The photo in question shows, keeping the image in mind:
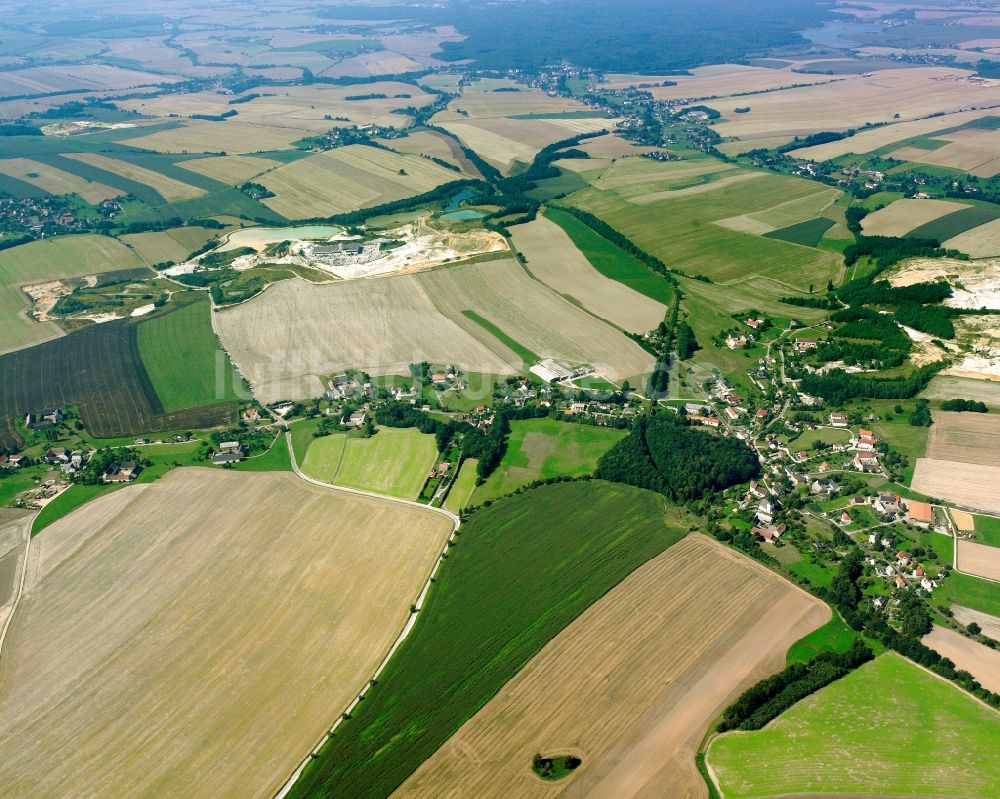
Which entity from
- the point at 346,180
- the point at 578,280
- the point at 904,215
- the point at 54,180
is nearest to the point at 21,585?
the point at 578,280

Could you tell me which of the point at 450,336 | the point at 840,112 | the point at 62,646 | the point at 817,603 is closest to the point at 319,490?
the point at 62,646

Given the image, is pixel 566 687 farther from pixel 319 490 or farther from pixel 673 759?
pixel 319 490

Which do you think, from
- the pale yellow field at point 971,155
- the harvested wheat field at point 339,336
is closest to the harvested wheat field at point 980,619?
the harvested wheat field at point 339,336

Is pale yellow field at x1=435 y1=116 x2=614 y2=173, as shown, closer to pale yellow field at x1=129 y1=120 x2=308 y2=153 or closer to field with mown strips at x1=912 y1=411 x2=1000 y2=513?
pale yellow field at x1=129 y1=120 x2=308 y2=153

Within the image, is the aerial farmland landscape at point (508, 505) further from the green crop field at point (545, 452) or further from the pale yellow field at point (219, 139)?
the pale yellow field at point (219, 139)

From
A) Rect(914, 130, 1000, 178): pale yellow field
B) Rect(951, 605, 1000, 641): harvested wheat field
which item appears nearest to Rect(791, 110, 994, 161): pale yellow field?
Rect(914, 130, 1000, 178): pale yellow field

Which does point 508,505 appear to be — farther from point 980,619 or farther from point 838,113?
point 838,113
